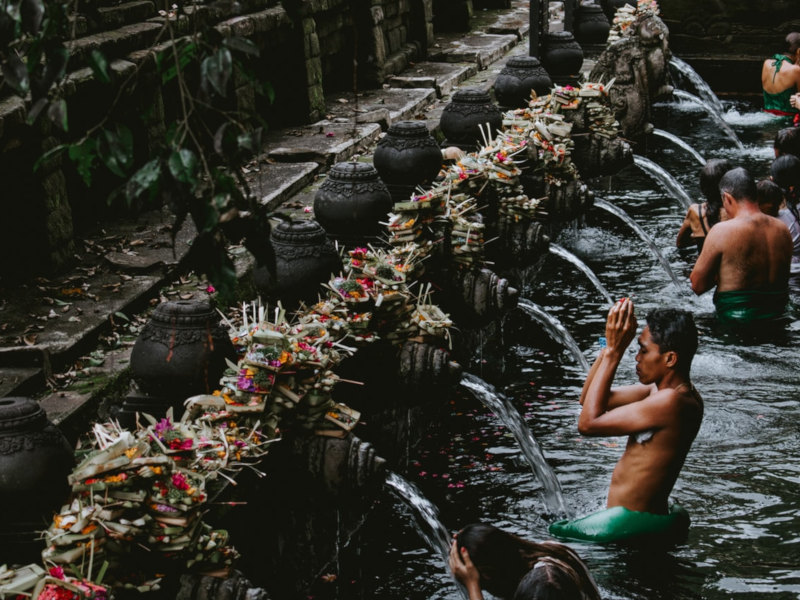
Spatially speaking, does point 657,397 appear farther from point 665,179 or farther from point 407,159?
point 665,179

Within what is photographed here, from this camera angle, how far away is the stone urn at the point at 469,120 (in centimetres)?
950

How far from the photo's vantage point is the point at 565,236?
473 inches

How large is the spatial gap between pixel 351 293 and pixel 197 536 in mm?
2096

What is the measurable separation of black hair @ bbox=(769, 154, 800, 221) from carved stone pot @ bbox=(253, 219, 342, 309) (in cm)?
507

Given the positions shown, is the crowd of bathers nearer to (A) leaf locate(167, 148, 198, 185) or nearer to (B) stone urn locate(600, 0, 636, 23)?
(A) leaf locate(167, 148, 198, 185)

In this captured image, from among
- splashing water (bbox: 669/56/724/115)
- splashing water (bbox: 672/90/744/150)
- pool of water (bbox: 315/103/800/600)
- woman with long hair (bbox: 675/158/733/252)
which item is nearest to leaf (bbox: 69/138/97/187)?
pool of water (bbox: 315/103/800/600)

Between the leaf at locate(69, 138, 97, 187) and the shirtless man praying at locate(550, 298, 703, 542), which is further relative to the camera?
the shirtless man praying at locate(550, 298, 703, 542)

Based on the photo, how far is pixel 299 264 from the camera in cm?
571

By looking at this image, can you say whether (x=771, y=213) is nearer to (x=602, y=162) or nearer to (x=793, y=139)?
(x=793, y=139)

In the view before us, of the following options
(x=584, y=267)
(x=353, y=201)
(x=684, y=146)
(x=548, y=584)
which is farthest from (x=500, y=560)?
(x=684, y=146)

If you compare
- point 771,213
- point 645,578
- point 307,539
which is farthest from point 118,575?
point 771,213

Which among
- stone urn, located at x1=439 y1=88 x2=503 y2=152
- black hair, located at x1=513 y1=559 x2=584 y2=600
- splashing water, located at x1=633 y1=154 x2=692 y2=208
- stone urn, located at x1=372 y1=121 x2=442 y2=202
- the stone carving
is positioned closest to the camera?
black hair, located at x1=513 y1=559 x2=584 y2=600

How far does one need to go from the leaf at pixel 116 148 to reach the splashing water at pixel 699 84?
55.7ft

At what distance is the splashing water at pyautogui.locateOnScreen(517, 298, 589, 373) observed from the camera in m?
8.69
